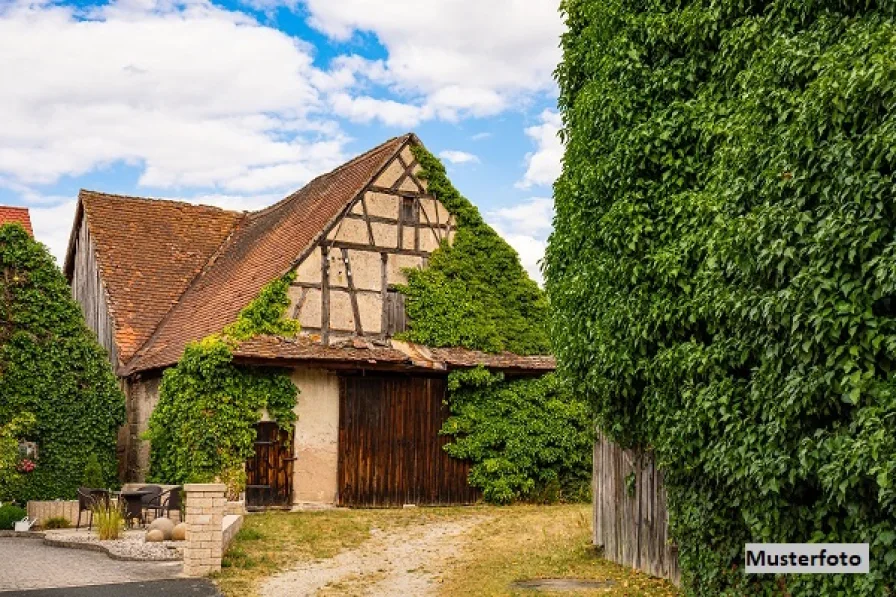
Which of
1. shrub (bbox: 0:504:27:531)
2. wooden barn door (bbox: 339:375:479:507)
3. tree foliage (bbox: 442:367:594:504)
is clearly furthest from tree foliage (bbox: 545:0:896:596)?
shrub (bbox: 0:504:27:531)

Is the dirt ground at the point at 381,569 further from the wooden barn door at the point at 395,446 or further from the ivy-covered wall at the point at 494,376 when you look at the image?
the ivy-covered wall at the point at 494,376

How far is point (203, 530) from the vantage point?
39.1ft

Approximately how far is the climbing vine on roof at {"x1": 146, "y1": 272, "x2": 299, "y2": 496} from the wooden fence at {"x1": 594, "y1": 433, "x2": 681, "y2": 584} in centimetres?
818

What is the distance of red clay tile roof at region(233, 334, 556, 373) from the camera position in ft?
61.1

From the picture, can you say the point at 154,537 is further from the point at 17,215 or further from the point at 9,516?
the point at 17,215

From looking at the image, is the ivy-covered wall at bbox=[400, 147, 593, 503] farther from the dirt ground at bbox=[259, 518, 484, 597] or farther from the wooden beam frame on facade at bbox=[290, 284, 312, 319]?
the dirt ground at bbox=[259, 518, 484, 597]

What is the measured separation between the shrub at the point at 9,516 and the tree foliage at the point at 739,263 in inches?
443

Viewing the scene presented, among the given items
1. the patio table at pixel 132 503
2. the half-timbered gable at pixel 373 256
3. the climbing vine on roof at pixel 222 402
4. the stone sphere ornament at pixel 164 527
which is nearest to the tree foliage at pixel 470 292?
the half-timbered gable at pixel 373 256

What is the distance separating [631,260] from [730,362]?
194 centimetres

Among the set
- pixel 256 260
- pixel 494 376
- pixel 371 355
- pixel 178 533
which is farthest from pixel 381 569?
pixel 256 260

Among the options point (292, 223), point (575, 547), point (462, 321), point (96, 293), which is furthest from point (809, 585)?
point (96, 293)

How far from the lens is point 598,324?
10.9 metres

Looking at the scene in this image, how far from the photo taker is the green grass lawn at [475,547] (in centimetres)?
1118

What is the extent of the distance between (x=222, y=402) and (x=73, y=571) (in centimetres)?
642
